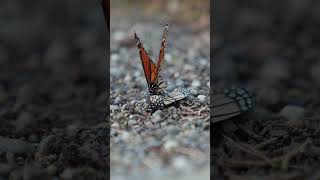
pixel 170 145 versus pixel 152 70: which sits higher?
pixel 152 70

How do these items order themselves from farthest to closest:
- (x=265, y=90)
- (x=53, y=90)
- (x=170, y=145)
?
1. (x=53, y=90)
2. (x=265, y=90)
3. (x=170, y=145)

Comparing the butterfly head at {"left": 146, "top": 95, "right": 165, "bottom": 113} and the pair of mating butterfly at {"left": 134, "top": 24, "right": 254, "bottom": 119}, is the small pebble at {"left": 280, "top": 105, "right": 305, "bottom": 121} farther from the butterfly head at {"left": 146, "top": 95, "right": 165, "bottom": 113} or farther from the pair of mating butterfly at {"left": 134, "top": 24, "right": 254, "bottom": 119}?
the butterfly head at {"left": 146, "top": 95, "right": 165, "bottom": 113}

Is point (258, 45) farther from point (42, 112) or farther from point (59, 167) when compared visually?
point (59, 167)

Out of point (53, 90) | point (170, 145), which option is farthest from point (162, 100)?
point (53, 90)

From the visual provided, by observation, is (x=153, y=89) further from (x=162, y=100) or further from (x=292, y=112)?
(x=292, y=112)

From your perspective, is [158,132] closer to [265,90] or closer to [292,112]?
[292,112]

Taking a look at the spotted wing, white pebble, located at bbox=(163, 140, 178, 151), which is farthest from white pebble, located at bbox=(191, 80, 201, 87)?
white pebble, located at bbox=(163, 140, 178, 151)

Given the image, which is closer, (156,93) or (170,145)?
(170,145)

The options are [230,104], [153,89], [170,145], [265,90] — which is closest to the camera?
[170,145]
